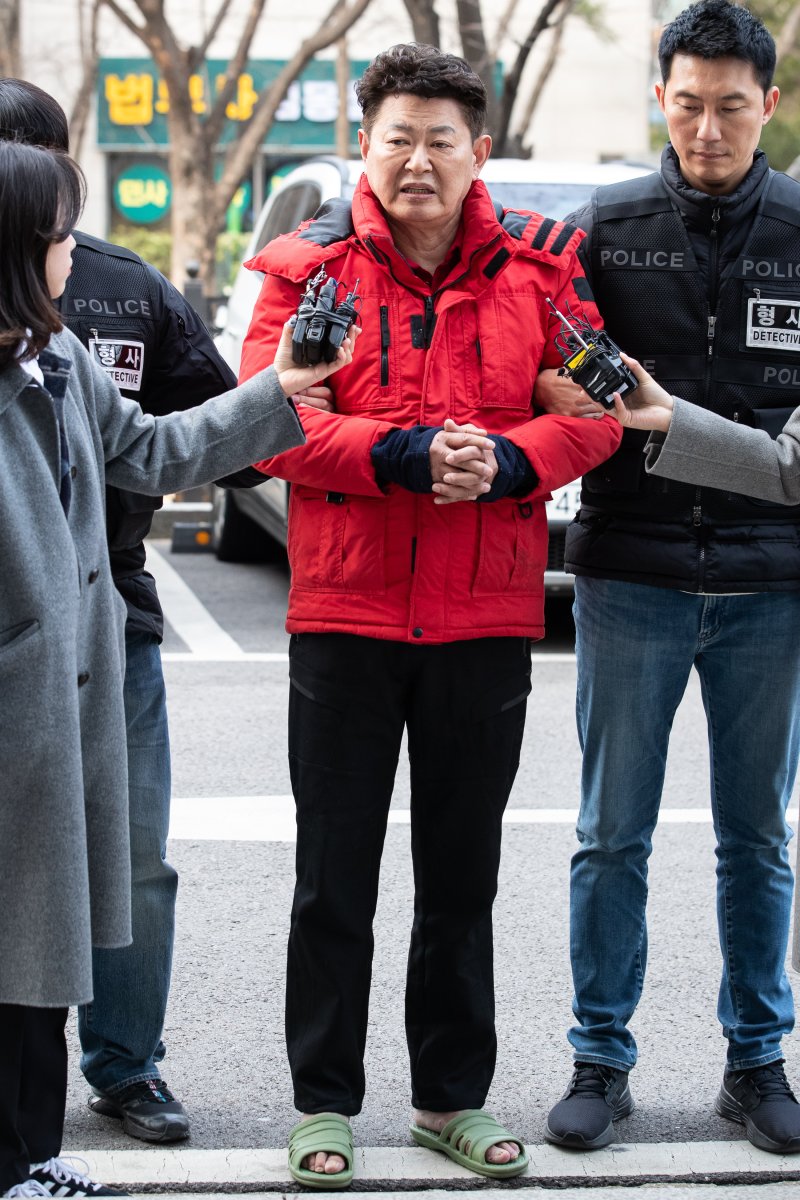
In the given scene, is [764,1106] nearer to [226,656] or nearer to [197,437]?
[197,437]

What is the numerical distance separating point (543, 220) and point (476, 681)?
924mm

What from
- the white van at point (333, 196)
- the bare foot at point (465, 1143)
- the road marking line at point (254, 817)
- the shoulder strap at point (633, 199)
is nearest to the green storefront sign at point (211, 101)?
the white van at point (333, 196)

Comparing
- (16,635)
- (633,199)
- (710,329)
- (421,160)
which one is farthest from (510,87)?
(16,635)

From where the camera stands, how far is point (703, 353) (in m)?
3.44

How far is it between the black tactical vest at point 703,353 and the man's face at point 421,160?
0.39 meters

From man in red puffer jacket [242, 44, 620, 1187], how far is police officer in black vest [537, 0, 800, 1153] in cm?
19

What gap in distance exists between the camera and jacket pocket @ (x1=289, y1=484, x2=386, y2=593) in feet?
10.6

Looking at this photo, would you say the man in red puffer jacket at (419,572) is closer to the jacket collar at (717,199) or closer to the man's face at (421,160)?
the man's face at (421,160)

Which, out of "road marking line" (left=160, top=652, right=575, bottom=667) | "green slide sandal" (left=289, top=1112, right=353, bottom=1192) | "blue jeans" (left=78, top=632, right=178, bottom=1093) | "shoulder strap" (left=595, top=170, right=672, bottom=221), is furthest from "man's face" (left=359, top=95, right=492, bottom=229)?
"road marking line" (left=160, top=652, right=575, bottom=667)

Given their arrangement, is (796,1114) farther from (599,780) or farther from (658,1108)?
(599,780)

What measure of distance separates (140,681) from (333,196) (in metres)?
4.93

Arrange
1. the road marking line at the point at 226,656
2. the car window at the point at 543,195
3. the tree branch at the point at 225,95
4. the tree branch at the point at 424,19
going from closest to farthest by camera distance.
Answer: the road marking line at the point at 226,656, the car window at the point at 543,195, the tree branch at the point at 424,19, the tree branch at the point at 225,95

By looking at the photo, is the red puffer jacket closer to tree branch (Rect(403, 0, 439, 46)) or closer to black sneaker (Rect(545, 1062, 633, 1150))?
black sneaker (Rect(545, 1062, 633, 1150))

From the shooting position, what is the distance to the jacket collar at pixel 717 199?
3.45 metres
